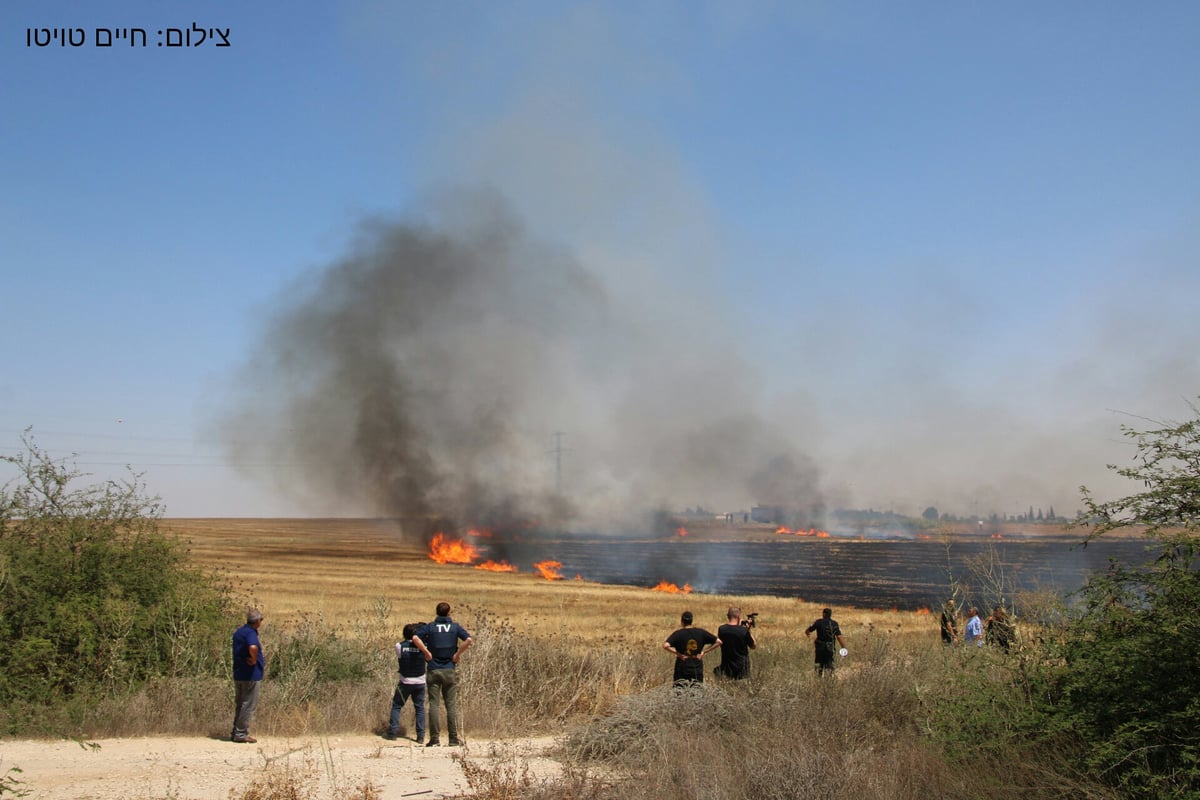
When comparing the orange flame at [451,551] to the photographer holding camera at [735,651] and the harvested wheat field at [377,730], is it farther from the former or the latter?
the photographer holding camera at [735,651]

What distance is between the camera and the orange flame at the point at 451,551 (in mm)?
61312

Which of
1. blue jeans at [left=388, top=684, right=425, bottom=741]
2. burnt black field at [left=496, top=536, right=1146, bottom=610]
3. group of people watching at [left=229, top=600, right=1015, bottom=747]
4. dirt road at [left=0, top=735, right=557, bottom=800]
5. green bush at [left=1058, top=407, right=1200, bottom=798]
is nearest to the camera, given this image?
green bush at [left=1058, top=407, right=1200, bottom=798]

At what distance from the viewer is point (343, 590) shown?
37.6 meters

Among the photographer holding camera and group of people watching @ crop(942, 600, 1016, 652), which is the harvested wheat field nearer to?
the photographer holding camera

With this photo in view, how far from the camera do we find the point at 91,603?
38.5 ft

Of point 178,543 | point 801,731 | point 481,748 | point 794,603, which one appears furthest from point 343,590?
point 801,731

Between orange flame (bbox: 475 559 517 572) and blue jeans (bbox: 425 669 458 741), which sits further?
orange flame (bbox: 475 559 517 572)

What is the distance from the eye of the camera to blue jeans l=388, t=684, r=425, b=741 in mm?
10648

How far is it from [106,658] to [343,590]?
2706 cm

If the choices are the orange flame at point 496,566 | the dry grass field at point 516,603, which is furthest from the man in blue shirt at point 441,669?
the orange flame at point 496,566

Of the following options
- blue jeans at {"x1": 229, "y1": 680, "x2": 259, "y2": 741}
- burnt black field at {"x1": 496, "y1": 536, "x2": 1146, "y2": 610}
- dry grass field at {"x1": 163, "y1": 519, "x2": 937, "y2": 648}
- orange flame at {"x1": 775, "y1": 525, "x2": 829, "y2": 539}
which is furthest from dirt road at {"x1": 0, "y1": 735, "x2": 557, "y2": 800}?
orange flame at {"x1": 775, "y1": 525, "x2": 829, "y2": 539}

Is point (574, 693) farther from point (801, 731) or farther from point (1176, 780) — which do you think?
point (1176, 780)

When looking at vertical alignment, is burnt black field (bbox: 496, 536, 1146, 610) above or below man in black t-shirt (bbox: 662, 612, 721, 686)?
below

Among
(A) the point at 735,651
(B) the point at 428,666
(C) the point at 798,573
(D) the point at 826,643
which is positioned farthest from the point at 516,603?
(C) the point at 798,573
